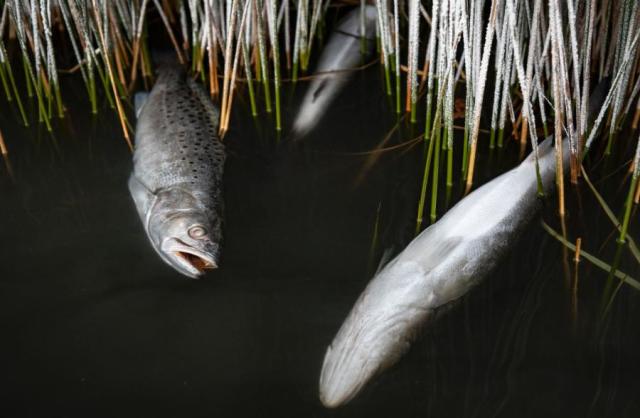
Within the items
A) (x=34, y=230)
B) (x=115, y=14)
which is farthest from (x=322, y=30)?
(x=34, y=230)

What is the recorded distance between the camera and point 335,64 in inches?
131

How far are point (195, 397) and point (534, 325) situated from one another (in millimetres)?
973

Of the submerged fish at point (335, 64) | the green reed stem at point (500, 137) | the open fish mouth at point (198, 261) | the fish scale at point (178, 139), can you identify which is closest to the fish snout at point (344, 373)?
the open fish mouth at point (198, 261)

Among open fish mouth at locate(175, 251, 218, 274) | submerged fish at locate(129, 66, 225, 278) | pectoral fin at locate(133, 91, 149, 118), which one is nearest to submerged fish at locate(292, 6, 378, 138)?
submerged fish at locate(129, 66, 225, 278)

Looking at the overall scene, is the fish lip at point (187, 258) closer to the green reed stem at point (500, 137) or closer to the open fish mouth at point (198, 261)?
the open fish mouth at point (198, 261)

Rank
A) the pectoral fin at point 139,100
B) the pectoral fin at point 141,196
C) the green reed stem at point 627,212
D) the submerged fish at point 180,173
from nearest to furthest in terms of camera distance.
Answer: the green reed stem at point 627,212 < the submerged fish at point 180,173 < the pectoral fin at point 141,196 < the pectoral fin at point 139,100

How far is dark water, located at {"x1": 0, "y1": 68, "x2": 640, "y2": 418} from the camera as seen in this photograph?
201 centimetres

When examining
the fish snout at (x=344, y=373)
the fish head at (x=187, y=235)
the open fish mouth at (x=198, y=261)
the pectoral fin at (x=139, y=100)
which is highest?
the pectoral fin at (x=139, y=100)

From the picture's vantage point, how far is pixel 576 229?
250 centimetres

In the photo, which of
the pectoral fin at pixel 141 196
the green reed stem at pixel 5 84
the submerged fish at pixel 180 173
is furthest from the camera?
the green reed stem at pixel 5 84

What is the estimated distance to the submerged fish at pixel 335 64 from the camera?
3104mm

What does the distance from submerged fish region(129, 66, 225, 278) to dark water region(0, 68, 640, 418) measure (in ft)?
Result: 0.23

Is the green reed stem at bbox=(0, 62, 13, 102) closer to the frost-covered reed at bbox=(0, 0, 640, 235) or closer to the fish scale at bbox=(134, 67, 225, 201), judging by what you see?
the frost-covered reed at bbox=(0, 0, 640, 235)

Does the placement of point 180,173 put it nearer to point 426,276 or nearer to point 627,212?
point 426,276
